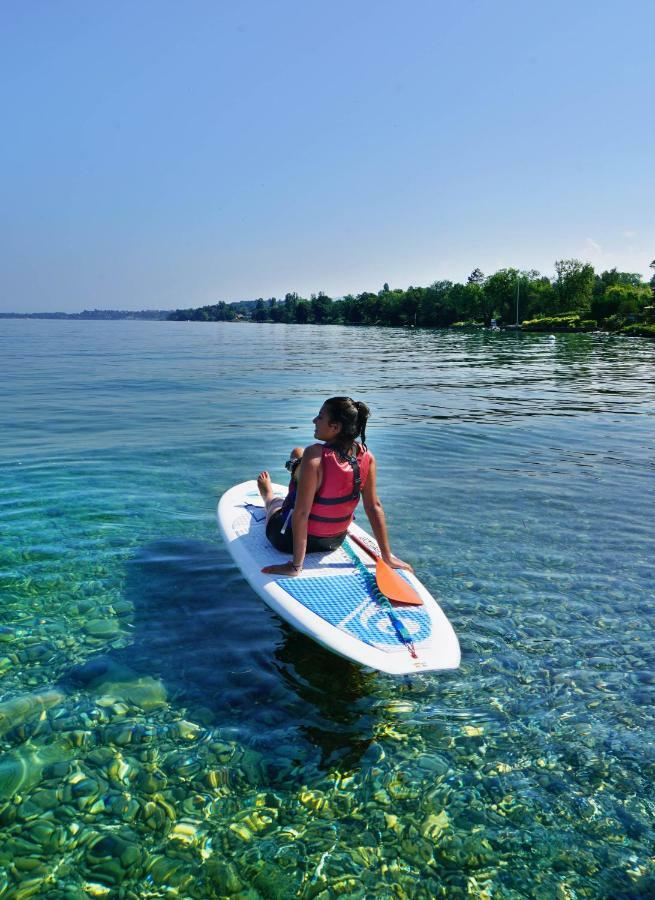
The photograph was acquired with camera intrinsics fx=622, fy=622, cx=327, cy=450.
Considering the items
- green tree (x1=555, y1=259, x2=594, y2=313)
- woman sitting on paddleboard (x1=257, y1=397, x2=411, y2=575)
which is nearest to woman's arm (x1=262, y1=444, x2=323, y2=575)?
woman sitting on paddleboard (x1=257, y1=397, x2=411, y2=575)

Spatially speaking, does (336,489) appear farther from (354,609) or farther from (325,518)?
(354,609)

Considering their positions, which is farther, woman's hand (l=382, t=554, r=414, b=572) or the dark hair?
woman's hand (l=382, t=554, r=414, b=572)

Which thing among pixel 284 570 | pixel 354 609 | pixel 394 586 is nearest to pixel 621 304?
pixel 394 586

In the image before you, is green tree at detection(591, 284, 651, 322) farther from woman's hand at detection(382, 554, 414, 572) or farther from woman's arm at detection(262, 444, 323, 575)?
woman's arm at detection(262, 444, 323, 575)

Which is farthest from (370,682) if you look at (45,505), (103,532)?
(45,505)

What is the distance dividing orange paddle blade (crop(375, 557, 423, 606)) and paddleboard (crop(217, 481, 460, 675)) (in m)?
0.07

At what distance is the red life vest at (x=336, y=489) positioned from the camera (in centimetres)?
604

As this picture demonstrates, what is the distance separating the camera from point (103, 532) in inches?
372

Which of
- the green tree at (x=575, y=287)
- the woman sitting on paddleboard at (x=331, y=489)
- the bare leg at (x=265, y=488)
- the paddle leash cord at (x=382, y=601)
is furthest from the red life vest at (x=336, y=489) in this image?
the green tree at (x=575, y=287)

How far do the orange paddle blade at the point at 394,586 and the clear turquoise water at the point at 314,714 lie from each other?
2.48ft

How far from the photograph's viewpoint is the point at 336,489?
20.4 feet

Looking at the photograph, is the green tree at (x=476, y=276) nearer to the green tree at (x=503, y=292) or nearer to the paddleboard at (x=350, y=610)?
the green tree at (x=503, y=292)

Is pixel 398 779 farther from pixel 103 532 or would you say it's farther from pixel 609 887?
pixel 103 532

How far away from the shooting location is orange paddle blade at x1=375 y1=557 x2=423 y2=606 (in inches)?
232
